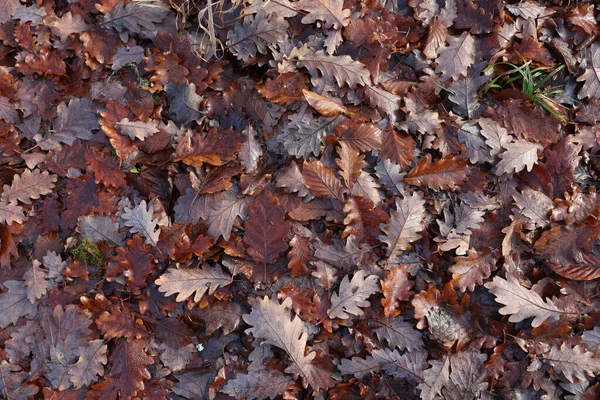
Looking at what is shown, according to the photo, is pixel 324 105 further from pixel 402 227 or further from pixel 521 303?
pixel 521 303

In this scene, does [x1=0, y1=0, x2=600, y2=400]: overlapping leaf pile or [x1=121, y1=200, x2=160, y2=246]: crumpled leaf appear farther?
→ [x1=121, y1=200, x2=160, y2=246]: crumpled leaf

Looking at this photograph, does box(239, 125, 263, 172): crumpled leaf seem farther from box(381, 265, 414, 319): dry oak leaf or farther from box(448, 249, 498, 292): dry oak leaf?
box(448, 249, 498, 292): dry oak leaf

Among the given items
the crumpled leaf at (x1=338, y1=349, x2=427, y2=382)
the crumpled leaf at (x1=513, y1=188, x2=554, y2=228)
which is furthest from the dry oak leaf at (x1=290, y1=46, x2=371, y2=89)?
the crumpled leaf at (x1=338, y1=349, x2=427, y2=382)

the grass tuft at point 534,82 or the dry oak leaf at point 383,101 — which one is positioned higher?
the grass tuft at point 534,82

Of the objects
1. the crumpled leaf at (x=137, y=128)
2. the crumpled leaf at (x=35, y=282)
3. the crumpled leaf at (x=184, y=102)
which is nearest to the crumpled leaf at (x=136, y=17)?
the crumpled leaf at (x=184, y=102)

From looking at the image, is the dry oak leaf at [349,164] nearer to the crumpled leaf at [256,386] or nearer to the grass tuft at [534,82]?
the grass tuft at [534,82]

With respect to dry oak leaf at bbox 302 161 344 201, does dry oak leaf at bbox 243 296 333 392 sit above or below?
below

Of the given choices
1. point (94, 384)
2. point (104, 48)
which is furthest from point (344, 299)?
point (104, 48)

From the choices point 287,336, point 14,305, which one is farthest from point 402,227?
point 14,305
